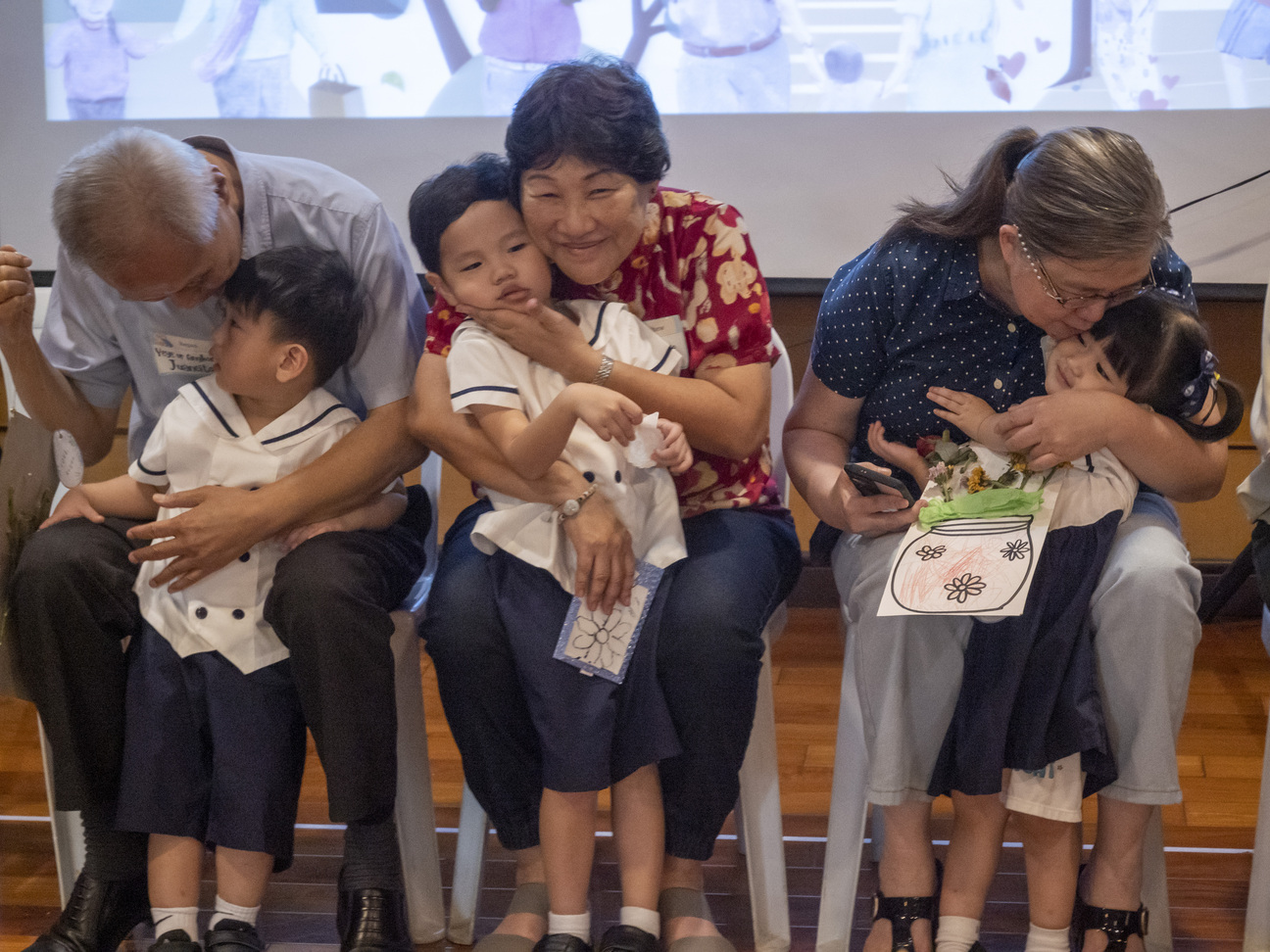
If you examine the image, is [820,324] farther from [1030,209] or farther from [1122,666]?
[1122,666]

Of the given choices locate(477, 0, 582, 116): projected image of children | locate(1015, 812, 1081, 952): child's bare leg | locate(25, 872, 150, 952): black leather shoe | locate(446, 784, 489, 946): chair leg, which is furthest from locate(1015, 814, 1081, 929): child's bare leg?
locate(477, 0, 582, 116): projected image of children

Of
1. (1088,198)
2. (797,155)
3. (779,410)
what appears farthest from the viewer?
(797,155)

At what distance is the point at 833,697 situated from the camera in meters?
2.69

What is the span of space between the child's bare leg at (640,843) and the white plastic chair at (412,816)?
33cm

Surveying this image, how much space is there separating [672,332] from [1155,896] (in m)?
1.04

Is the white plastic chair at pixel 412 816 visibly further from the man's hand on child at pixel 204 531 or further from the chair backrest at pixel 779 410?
the chair backrest at pixel 779 410

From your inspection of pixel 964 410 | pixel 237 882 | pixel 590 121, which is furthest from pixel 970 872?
pixel 590 121

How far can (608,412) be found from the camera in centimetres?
143

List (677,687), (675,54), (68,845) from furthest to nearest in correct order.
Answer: (675,54) < (68,845) < (677,687)

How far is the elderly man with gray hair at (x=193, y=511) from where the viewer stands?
1506 mm

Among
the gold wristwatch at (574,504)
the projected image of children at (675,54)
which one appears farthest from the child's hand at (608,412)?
the projected image of children at (675,54)

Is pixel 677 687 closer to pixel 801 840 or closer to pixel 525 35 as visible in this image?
pixel 801 840

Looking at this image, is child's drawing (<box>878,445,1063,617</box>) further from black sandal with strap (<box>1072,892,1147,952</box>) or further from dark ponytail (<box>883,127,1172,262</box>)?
black sandal with strap (<box>1072,892,1147,952</box>)

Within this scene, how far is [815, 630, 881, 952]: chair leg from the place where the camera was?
1599 millimetres
